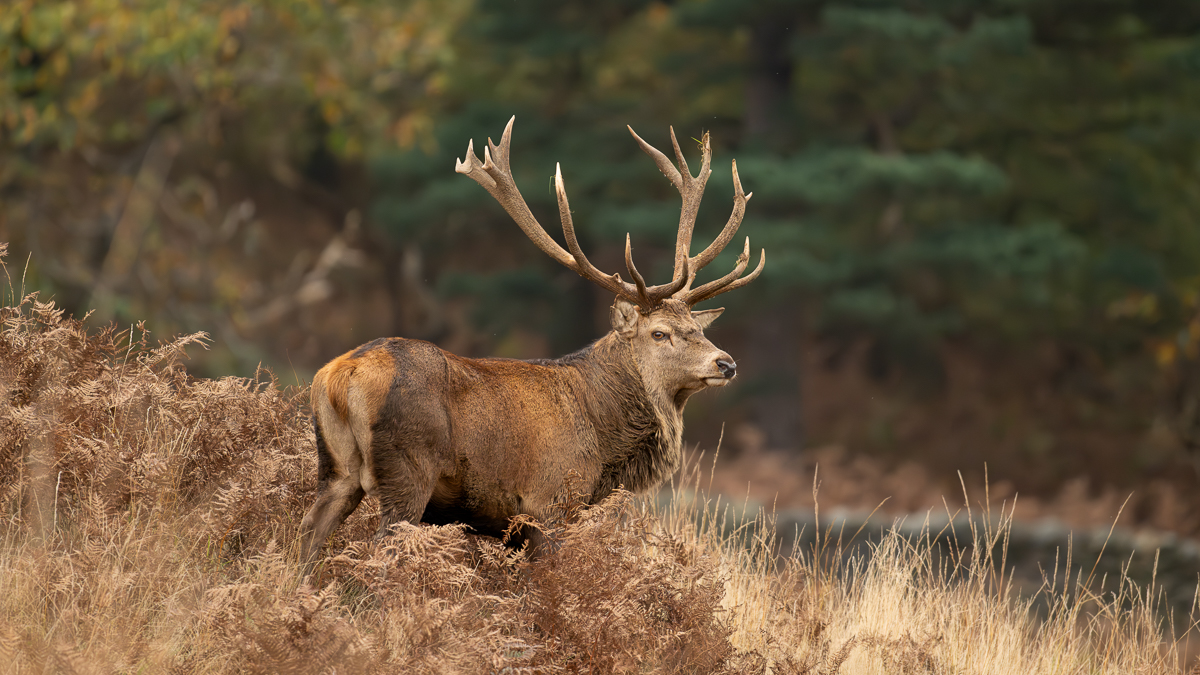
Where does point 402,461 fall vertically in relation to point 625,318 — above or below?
below

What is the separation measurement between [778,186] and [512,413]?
343 inches

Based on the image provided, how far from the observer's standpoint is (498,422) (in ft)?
16.7

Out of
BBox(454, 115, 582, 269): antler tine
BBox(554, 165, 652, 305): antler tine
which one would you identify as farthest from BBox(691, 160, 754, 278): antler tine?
BBox(454, 115, 582, 269): antler tine

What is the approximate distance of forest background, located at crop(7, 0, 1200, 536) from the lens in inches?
542

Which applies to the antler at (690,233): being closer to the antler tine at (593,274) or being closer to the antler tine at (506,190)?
the antler tine at (593,274)

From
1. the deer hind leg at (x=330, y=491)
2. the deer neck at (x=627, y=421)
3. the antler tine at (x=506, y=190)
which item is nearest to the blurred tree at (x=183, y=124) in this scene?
the antler tine at (x=506, y=190)

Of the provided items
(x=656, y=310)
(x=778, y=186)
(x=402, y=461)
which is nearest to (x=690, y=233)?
(x=656, y=310)

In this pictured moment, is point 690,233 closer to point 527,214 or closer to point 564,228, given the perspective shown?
point 564,228

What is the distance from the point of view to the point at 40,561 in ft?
14.1

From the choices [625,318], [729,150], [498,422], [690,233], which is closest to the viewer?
[498,422]

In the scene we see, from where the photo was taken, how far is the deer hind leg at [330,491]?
16.0 ft

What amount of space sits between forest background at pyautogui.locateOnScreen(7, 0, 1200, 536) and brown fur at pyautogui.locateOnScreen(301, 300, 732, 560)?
7.38 metres

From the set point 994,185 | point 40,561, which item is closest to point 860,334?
point 994,185

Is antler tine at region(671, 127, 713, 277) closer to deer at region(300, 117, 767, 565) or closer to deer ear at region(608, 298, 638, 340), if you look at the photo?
deer at region(300, 117, 767, 565)
